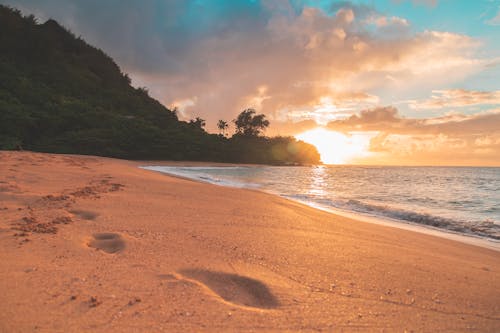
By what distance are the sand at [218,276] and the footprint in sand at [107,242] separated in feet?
0.05

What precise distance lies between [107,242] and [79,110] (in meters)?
39.6

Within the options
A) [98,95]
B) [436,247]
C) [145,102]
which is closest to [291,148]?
[145,102]

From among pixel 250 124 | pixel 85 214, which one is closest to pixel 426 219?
A: pixel 85 214

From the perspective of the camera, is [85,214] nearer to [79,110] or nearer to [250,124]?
[79,110]

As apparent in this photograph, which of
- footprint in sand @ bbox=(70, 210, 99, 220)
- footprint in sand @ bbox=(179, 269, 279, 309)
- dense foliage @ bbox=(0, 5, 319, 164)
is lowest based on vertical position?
footprint in sand @ bbox=(179, 269, 279, 309)

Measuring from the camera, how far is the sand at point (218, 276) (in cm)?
155

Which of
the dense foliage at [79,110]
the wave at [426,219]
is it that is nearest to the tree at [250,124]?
the dense foliage at [79,110]

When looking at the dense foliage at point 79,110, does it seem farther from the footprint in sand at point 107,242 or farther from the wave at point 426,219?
the wave at point 426,219

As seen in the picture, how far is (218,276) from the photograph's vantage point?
85.2 inches

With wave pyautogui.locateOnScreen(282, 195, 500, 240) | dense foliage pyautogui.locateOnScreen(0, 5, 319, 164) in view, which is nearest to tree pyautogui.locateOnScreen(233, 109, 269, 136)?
dense foliage pyautogui.locateOnScreen(0, 5, 319, 164)

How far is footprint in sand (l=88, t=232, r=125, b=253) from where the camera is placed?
2613 mm

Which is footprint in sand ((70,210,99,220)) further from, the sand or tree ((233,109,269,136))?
tree ((233,109,269,136))

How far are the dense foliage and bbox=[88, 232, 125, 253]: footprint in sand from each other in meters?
25.7

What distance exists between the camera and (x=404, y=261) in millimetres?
2969
